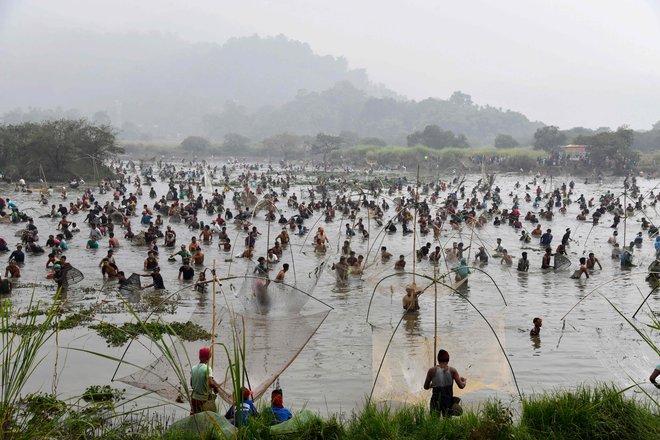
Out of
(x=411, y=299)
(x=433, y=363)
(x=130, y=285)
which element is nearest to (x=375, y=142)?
(x=130, y=285)

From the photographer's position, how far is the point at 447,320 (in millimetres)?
15125

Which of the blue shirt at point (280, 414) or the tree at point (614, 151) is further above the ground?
the tree at point (614, 151)

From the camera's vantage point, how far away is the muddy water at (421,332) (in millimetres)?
10086

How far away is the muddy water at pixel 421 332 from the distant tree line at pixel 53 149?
27940 millimetres

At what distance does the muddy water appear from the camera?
33.1 feet

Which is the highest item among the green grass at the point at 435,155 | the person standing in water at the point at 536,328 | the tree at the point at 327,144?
the tree at the point at 327,144

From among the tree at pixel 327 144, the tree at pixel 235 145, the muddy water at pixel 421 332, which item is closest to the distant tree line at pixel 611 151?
the tree at pixel 327 144

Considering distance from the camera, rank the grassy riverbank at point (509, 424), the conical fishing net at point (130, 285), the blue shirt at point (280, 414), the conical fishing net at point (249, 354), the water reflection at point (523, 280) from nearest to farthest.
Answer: the grassy riverbank at point (509, 424) → the blue shirt at point (280, 414) → the conical fishing net at point (249, 354) → the conical fishing net at point (130, 285) → the water reflection at point (523, 280)

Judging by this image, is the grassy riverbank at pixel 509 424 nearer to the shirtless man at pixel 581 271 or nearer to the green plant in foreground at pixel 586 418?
the green plant in foreground at pixel 586 418

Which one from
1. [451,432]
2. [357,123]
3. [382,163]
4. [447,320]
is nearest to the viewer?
[451,432]

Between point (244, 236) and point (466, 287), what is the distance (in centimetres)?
1256

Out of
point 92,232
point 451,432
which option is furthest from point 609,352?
point 92,232

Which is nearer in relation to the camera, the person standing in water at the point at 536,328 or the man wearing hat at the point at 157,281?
the person standing in water at the point at 536,328

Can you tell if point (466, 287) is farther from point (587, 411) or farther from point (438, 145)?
point (438, 145)
